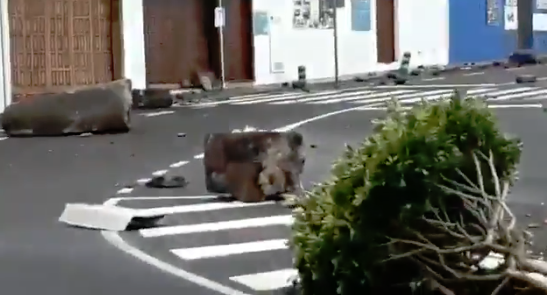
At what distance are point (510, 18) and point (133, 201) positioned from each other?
3762cm

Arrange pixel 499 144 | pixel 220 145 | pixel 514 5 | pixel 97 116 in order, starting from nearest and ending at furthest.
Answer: pixel 499 144, pixel 220 145, pixel 97 116, pixel 514 5

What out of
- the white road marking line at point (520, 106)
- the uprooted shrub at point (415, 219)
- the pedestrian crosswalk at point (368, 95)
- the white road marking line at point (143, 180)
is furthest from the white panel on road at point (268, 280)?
the pedestrian crosswalk at point (368, 95)

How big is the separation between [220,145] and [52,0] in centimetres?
1796

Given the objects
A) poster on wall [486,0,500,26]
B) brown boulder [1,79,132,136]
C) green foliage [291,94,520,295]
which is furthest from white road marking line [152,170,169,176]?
poster on wall [486,0,500,26]

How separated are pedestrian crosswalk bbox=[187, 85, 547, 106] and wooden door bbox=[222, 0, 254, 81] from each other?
463cm

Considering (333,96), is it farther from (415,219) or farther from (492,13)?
(492,13)

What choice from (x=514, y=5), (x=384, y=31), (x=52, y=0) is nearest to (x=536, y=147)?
(x=52, y=0)

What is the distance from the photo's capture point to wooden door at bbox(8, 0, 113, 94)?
2614cm

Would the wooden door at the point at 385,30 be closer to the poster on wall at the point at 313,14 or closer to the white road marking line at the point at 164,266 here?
the poster on wall at the point at 313,14

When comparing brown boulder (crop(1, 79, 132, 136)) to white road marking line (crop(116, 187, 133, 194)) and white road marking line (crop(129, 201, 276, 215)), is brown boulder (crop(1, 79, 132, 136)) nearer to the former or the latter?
white road marking line (crop(116, 187, 133, 194))

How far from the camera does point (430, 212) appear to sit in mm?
5207

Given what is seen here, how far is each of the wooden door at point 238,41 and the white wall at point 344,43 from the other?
222mm

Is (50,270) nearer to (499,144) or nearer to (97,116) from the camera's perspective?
(499,144)

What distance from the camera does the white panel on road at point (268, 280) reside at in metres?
6.53
